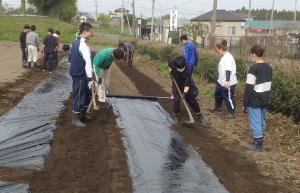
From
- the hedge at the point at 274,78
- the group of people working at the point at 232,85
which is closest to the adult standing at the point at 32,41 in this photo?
the hedge at the point at 274,78

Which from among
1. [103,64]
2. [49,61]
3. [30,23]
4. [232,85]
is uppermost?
[30,23]

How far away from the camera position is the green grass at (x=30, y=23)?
56.7m

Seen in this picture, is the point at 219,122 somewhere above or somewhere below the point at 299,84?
below

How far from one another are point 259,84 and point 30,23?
56.8 meters

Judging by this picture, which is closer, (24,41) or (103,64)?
(103,64)

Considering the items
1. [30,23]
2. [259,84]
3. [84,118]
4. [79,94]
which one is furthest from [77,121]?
[30,23]

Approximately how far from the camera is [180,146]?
25.5ft

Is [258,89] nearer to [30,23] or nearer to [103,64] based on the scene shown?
[103,64]

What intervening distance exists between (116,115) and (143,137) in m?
2.17

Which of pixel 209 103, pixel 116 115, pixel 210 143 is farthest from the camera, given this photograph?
pixel 209 103

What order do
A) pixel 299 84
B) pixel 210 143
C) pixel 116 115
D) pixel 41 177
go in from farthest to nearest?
1. pixel 116 115
2. pixel 299 84
3. pixel 210 143
4. pixel 41 177

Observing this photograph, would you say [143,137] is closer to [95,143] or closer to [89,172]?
[95,143]

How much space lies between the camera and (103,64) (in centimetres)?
1066

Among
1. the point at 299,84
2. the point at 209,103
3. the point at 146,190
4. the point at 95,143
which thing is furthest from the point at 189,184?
the point at 209,103
